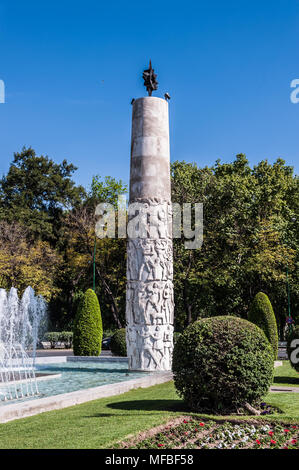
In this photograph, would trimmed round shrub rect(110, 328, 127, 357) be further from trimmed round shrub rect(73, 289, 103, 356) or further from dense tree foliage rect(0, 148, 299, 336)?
dense tree foliage rect(0, 148, 299, 336)

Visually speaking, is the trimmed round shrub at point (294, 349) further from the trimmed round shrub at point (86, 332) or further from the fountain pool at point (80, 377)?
the trimmed round shrub at point (86, 332)

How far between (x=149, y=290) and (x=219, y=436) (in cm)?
937

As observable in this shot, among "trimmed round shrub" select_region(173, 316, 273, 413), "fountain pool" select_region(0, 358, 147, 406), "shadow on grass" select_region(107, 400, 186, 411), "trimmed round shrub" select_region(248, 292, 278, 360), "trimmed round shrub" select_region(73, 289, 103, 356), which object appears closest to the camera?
"trimmed round shrub" select_region(173, 316, 273, 413)

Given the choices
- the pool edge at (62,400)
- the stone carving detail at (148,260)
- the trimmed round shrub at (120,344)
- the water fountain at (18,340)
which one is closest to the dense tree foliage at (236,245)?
the trimmed round shrub at (120,344)

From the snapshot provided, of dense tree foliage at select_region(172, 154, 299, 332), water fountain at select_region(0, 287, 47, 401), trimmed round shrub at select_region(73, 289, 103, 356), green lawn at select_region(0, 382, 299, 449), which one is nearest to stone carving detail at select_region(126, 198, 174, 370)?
water fountain at select_region(0, 287, 47, 401)

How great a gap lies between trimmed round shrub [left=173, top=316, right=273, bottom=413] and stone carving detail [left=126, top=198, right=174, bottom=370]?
711cm

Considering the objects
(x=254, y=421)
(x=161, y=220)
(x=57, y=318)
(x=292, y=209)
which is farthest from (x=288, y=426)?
(x=57, y=318)

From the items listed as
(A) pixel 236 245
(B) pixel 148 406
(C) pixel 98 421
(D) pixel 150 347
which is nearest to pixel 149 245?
(D) pixel 150 347

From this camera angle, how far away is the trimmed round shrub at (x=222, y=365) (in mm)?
8617

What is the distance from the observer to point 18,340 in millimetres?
35625

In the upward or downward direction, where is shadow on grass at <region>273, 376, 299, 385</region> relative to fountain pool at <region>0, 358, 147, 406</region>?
downward

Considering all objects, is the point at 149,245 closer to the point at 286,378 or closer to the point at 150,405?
the point at 286,378

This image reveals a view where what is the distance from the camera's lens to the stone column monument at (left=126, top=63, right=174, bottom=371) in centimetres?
1631

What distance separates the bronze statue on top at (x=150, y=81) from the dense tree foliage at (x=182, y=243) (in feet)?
52.7
